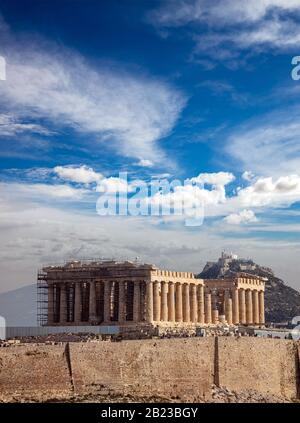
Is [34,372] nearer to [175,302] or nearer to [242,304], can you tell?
[175,302]

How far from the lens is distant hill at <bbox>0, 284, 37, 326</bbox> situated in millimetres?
138137

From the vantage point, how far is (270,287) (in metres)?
157

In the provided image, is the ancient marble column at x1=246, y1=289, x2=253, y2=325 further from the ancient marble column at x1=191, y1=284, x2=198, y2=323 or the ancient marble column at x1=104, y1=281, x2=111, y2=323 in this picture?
the ancient marble column at x1=104, y1=281, x2=111, y2=323

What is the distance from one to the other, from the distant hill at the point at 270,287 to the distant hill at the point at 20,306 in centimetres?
3032

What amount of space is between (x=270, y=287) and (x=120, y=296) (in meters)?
70.8

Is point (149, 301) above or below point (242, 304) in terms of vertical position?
above

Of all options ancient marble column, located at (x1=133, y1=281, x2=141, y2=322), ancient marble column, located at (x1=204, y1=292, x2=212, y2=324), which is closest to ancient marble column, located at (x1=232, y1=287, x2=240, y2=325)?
ancient marble column, located at (x1=204, y1=292, x2=212, y2=324)

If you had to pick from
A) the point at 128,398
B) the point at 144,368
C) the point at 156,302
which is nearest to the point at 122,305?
the point at 156,302

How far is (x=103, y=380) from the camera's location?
60688 mm

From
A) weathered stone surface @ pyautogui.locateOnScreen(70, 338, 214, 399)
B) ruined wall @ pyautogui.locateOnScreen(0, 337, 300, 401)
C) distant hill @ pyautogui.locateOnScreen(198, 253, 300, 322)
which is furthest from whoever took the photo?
distant hill @ pyautogui.locateOnScreen(198, 253, 300, 322)

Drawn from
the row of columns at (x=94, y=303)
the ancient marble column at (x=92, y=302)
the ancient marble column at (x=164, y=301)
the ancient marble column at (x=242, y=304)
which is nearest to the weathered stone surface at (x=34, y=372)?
the row of columns at (x=94, y=303)

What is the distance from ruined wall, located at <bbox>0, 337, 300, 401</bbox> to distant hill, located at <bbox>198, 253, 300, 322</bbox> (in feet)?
245
